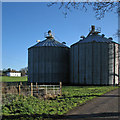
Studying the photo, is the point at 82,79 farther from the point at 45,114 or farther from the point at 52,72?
→ the point at 45,114

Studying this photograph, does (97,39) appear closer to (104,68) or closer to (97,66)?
(97,66)

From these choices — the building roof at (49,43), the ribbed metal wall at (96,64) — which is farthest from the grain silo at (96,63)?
the building roof at (49,43)

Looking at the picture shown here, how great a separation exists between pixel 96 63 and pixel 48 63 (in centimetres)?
1026

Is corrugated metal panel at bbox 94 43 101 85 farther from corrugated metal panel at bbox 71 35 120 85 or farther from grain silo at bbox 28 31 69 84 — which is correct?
grain silo at bbox 28 31 69 84

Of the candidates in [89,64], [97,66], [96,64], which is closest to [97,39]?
[96,64]

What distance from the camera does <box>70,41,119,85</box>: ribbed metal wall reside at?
30422 mm

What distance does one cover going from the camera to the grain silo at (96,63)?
30.4 metres

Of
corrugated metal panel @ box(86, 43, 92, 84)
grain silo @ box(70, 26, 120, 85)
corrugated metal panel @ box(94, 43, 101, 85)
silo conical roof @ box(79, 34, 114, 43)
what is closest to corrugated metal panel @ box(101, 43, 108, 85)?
grain silo @ box(70, 26, 120, 85)

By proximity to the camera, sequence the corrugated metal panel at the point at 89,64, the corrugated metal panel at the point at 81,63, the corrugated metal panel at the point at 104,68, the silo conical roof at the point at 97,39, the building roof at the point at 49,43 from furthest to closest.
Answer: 1. the building roof at the point at 49,43
2. the silo conical roof at the point at 97,39
3. the corrugated metal panel at the point at 81,63
4. the corrugated metal panel at the point at 89,64
5. the corrugated metal panel at the point at 104,68

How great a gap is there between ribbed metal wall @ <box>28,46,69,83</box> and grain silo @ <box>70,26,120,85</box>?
147 inches

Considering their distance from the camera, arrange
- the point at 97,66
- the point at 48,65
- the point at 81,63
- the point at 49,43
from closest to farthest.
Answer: the point at 97,66, the point at 81,63, the point at 48,65, the point at 49,43

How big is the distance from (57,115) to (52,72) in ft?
86.3

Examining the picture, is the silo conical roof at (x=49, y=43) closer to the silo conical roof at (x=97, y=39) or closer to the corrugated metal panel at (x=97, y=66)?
the silo conical roof at (x=97, y=39)

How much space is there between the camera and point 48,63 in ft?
115
